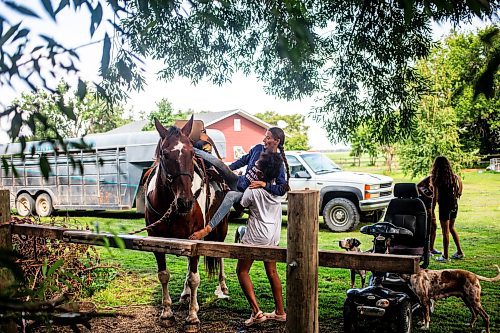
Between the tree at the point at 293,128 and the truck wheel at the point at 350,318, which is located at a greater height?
the tree at the point at 293,128

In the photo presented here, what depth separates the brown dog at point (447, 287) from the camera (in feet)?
15.4

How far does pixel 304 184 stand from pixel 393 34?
20.4ft

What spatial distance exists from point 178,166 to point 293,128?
35996 mm

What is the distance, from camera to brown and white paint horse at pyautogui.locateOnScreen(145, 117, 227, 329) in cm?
451

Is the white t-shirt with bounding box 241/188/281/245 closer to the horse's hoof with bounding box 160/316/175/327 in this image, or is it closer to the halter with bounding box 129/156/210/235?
the halter with bounding box 129/156/210/235

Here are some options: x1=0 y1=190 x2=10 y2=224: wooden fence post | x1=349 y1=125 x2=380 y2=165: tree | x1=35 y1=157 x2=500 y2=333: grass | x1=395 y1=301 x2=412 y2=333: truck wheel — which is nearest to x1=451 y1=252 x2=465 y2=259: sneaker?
x1=35 y1=157 x2=500 y2=333: grass

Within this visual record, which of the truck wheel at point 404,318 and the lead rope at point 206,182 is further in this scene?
the lead rope at point 206,182

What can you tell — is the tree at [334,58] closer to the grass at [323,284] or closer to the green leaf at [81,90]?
the grass at [323,284]

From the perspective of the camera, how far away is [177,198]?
448cm

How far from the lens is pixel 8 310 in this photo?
88 centimetres

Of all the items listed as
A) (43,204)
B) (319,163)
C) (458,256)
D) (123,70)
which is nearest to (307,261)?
(123,70)

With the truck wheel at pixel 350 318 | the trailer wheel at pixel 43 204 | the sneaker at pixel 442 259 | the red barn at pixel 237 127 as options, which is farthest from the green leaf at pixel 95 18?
the red barn at pixel 237 127

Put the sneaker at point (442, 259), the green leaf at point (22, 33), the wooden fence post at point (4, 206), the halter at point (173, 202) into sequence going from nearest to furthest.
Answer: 1. the green leaf at point (22, 33)
2. the wooden fence post at point (4, 206)
3. the halter at point (173, 202)
4. the sneaker at point (442, 259)

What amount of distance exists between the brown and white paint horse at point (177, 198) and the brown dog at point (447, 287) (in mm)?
2183
